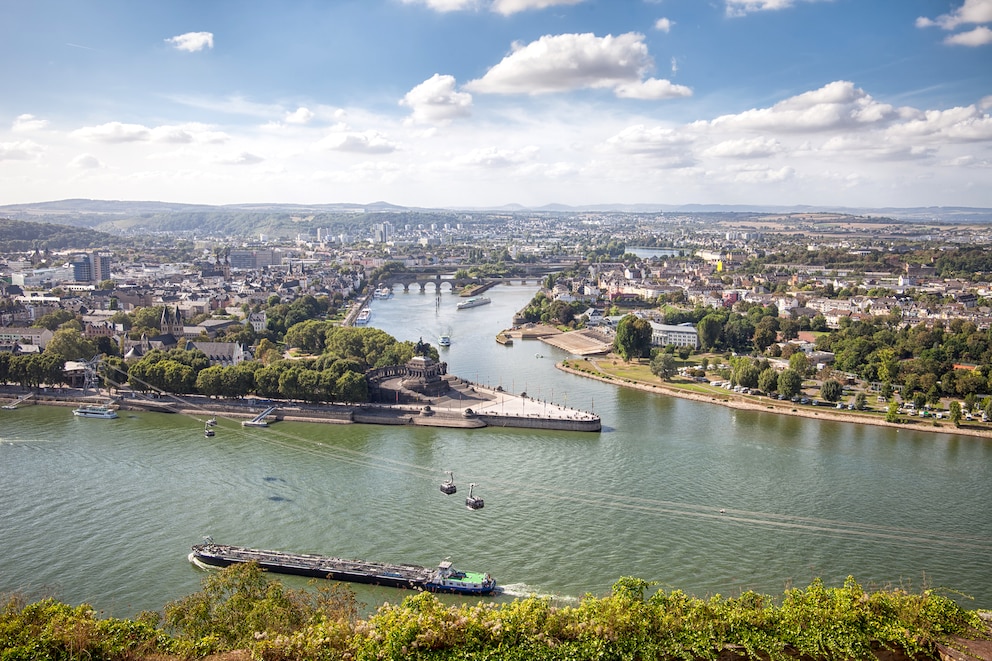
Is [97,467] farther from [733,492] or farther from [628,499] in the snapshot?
[733,492]

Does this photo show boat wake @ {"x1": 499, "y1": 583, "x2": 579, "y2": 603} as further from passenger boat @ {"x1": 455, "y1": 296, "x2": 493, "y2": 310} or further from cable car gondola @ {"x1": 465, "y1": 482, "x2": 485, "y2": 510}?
passenger boat @ {"x1": 455, "y1": 296, "x2": 493, "y2": 310}

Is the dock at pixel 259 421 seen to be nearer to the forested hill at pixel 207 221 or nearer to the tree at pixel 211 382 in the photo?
the tree at pixel 211 382

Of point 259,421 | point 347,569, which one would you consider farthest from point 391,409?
point 347,569

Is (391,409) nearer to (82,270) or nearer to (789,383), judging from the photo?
(789,383)

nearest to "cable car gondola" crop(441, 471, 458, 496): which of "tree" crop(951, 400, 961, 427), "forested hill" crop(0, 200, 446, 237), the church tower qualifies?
"tree" crop(951, 400, 961, 427)

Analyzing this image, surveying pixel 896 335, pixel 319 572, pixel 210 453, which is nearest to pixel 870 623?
pixel 319 572

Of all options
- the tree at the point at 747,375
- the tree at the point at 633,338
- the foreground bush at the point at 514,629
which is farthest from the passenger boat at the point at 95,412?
the tree at the point at 747,375
